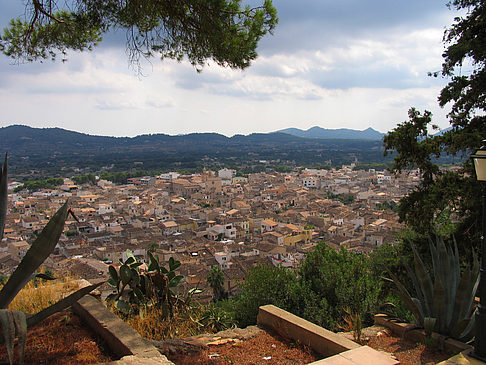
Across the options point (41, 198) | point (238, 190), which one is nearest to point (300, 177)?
point (238, 190)

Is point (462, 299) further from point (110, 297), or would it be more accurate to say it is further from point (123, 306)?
point (110, 297)

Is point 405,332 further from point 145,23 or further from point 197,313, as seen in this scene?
point 145,23

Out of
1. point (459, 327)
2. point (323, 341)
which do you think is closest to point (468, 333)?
point (459, 327)

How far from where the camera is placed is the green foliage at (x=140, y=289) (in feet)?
12.5

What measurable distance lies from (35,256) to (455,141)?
5851 millimetres

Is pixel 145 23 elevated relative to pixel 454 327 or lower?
elevated

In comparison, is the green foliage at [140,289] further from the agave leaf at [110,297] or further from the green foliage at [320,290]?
the green foliage at [320,290]

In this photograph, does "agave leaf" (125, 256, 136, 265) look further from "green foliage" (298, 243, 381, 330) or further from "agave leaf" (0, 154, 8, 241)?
"green foliage" (298, 243, 381, 330)

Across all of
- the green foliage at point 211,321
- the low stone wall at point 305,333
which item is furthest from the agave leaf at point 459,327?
the green foliage at point 211,321

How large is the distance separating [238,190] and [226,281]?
41.9 meters

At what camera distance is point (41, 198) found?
→ 5375cm

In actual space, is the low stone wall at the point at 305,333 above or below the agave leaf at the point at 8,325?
below

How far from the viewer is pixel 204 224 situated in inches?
1570

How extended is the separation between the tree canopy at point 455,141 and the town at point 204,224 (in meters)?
5.43
